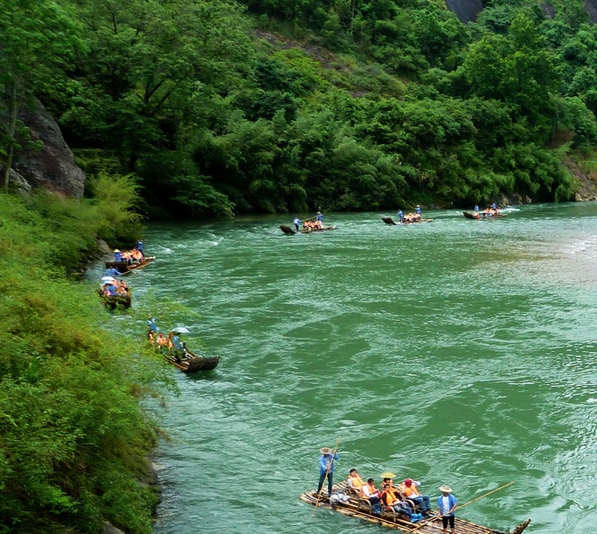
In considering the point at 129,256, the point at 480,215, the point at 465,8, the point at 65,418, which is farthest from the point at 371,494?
the point at 465,8

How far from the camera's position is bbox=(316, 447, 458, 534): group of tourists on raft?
11246mm

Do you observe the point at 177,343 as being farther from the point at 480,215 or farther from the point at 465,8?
the point at 465,8

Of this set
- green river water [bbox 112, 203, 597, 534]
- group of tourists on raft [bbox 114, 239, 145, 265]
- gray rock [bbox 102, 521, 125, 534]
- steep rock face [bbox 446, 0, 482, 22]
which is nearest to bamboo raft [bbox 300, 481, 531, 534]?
green river water [bbox 112, 203, 597, 534]

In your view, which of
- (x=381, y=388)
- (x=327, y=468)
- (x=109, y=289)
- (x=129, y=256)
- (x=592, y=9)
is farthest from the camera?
(x=592, y=9)

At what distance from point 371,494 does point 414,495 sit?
76 cm

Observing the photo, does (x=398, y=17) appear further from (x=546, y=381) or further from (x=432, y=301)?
(x=546, y=381)

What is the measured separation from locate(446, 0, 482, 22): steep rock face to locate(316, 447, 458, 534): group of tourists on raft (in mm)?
119645

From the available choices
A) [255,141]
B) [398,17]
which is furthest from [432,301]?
[398,17]

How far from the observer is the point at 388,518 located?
38.5 feet

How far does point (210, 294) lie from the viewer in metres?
27.2

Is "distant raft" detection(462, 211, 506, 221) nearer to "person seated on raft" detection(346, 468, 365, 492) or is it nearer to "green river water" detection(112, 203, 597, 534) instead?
"green river water" detection(112, 203, 597, 534)

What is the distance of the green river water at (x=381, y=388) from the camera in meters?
12.5

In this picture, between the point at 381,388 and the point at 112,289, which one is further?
the point at 112,289

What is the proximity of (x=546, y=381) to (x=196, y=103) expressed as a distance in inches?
1458
